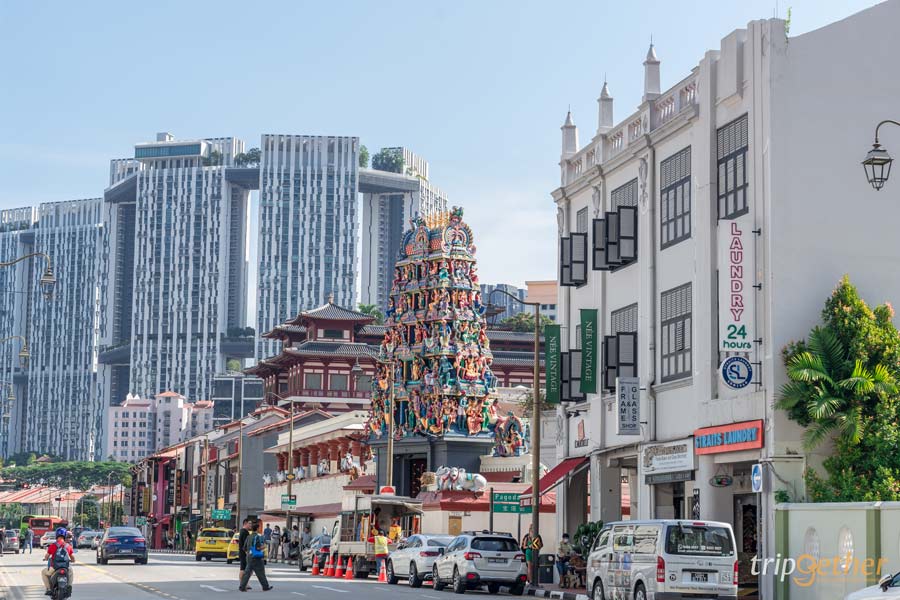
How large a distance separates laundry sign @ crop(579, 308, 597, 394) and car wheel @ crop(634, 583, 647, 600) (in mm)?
16287

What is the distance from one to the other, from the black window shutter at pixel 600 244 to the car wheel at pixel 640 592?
1609 cm

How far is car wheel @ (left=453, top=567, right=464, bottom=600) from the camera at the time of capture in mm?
39128

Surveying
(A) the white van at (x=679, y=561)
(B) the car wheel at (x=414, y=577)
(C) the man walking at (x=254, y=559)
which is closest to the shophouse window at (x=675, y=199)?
(B) the car wheel at (x=414, y=577)

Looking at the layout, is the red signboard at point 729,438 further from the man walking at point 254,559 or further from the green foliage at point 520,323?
the green foliage at point 520,323

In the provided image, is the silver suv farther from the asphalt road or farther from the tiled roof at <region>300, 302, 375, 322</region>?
the tiled roof at <region>300, 302, 375, 322</region>

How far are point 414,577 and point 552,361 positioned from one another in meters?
8.99

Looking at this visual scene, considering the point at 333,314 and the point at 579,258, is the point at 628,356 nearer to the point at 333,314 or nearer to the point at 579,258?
the point at 579,258

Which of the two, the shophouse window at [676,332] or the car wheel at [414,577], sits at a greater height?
the shophouse window at [676,332]

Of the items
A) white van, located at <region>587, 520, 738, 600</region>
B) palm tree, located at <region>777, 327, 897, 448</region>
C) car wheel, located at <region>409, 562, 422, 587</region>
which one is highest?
palm tree, located at <region>777, 327, 897, 448</region>

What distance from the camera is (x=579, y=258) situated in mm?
47125

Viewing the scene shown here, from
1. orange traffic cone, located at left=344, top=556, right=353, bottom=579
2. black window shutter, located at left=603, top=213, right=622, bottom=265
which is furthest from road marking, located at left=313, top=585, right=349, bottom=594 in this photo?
black window shutter, located at left=603, top=213, right=622, bottom=265

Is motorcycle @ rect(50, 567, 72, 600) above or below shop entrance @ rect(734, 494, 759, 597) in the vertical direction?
below

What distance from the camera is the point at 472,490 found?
66.7 meters

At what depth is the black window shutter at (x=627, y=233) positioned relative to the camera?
1687 inches
